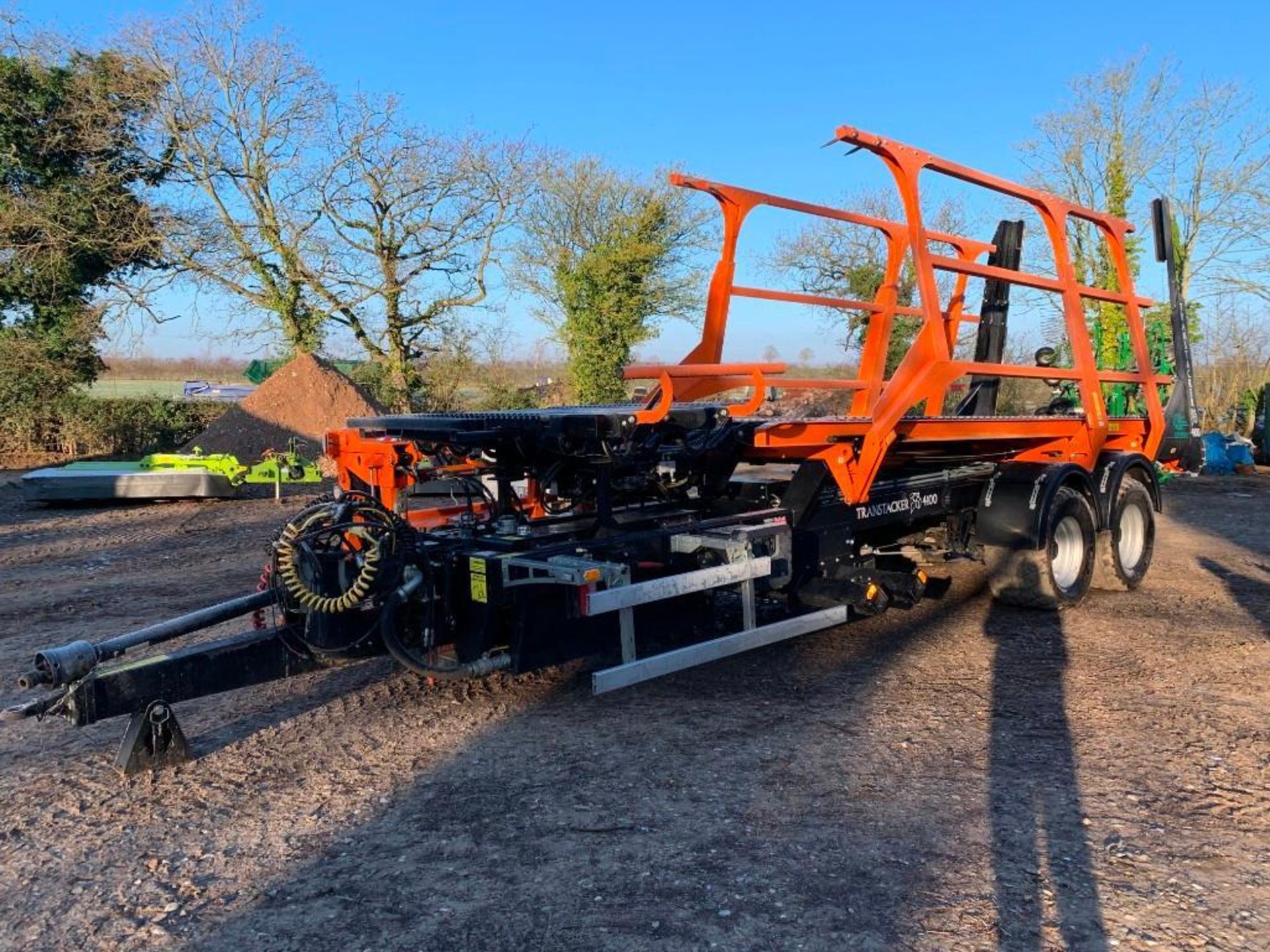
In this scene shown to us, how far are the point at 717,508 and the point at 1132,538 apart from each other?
13.0 ft

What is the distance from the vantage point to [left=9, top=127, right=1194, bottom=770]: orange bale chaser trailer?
433 cm

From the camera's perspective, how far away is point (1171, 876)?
3156mm

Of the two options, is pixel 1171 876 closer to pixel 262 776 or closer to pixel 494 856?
pixel 494 856

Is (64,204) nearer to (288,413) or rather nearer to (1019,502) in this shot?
(288,413)

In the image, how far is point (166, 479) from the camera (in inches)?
509

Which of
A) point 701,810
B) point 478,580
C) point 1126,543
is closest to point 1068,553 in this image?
point 1126,543

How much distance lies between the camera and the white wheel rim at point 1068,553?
6957 mm

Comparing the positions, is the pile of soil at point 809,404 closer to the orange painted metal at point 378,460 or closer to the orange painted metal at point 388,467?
the orange painted metal at point 388,467

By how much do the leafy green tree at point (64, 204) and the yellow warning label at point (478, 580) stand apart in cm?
1757

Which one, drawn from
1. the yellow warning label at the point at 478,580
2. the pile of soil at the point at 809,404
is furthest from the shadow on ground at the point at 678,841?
the pile of soil at the point at 809,404

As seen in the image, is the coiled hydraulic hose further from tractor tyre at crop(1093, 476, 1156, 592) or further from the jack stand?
tractor tyre at crop(1093, 476, 1156, 592)

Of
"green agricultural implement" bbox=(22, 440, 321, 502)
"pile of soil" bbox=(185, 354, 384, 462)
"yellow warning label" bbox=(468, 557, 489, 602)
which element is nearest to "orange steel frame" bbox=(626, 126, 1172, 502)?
"yellow warning label" bbox=(468, 557, 489, 602)

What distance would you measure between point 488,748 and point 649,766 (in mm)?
739

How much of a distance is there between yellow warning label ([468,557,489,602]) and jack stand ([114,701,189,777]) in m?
1.32
